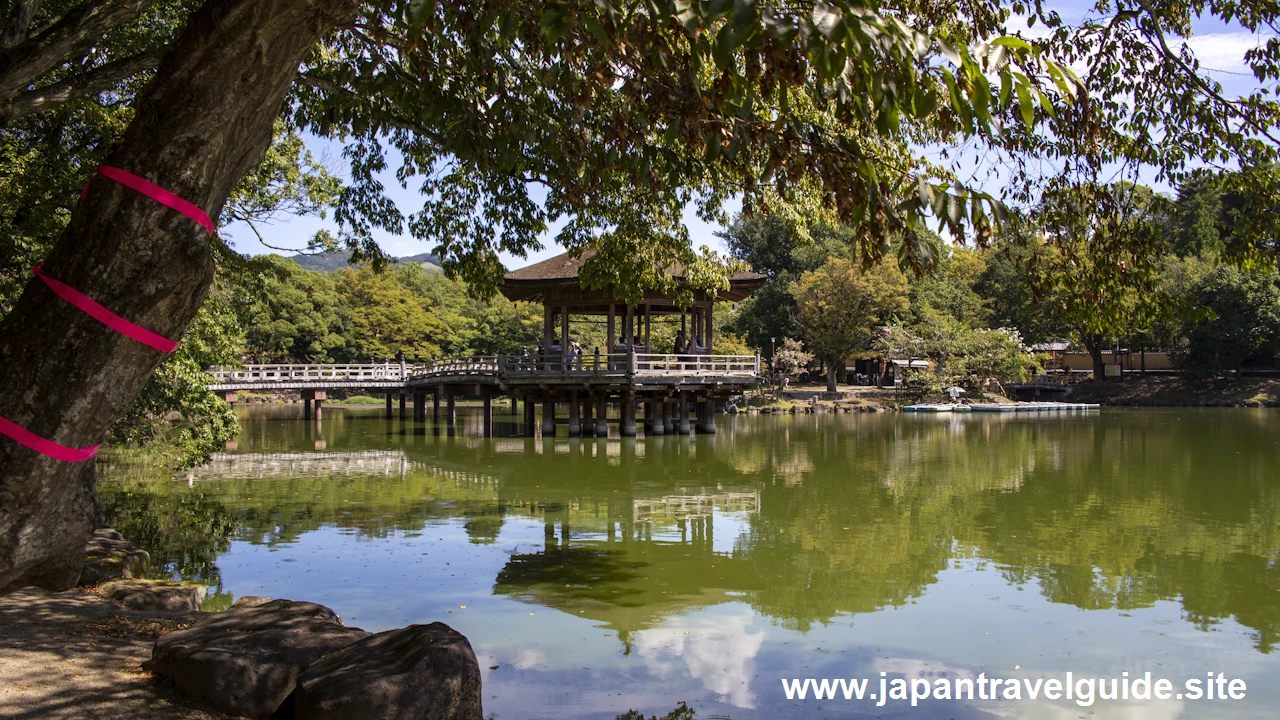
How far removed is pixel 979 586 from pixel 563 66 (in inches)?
204

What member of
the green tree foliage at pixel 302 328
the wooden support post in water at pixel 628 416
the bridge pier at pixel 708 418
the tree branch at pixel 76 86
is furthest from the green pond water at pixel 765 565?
the green tree foliage at pixel 302 328

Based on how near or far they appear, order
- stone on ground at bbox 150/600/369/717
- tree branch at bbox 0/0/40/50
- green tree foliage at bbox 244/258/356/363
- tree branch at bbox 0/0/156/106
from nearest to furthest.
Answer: stone on ground at bbox 150/600/369/717 < tree branch at bbox 0/0/156/106 < tree branch at bbox 0/0/40/50 < green tree foliage at bbox 244/258/356/363

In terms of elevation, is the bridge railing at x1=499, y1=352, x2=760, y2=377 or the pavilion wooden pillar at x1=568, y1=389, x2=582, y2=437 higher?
the bridge railing at x1=499, y1=352, x2=760, y2=377

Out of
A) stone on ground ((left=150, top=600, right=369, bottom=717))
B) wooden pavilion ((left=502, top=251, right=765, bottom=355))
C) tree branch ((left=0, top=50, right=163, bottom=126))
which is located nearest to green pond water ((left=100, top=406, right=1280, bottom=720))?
stone on ground ((left=150, top=600, right=369, bottom=717))

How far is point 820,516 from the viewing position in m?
10.8

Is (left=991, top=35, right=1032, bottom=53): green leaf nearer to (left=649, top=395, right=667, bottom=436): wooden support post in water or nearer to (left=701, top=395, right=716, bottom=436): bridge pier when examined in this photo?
(left=649, top=395, right=667, bottom=436): wooden support post in water

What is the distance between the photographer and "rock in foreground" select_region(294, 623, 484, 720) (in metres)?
3.63

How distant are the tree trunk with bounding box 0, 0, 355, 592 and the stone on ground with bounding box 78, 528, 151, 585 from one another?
402cm

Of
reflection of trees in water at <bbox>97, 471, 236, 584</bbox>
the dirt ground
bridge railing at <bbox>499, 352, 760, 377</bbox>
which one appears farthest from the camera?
bridge railing at <bbox>499, 352, 760, 377</bbox>

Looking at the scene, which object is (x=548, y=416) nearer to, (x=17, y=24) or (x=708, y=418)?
(x=708, y=418)

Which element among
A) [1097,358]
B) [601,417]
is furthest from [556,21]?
[1097,358]

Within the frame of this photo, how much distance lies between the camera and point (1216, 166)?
5773 millimetres

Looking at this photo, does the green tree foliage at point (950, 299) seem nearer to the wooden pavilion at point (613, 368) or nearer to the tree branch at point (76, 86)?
the wooden pavilion at point (613, 368)

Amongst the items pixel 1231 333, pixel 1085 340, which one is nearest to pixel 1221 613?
pixel 1231 333
